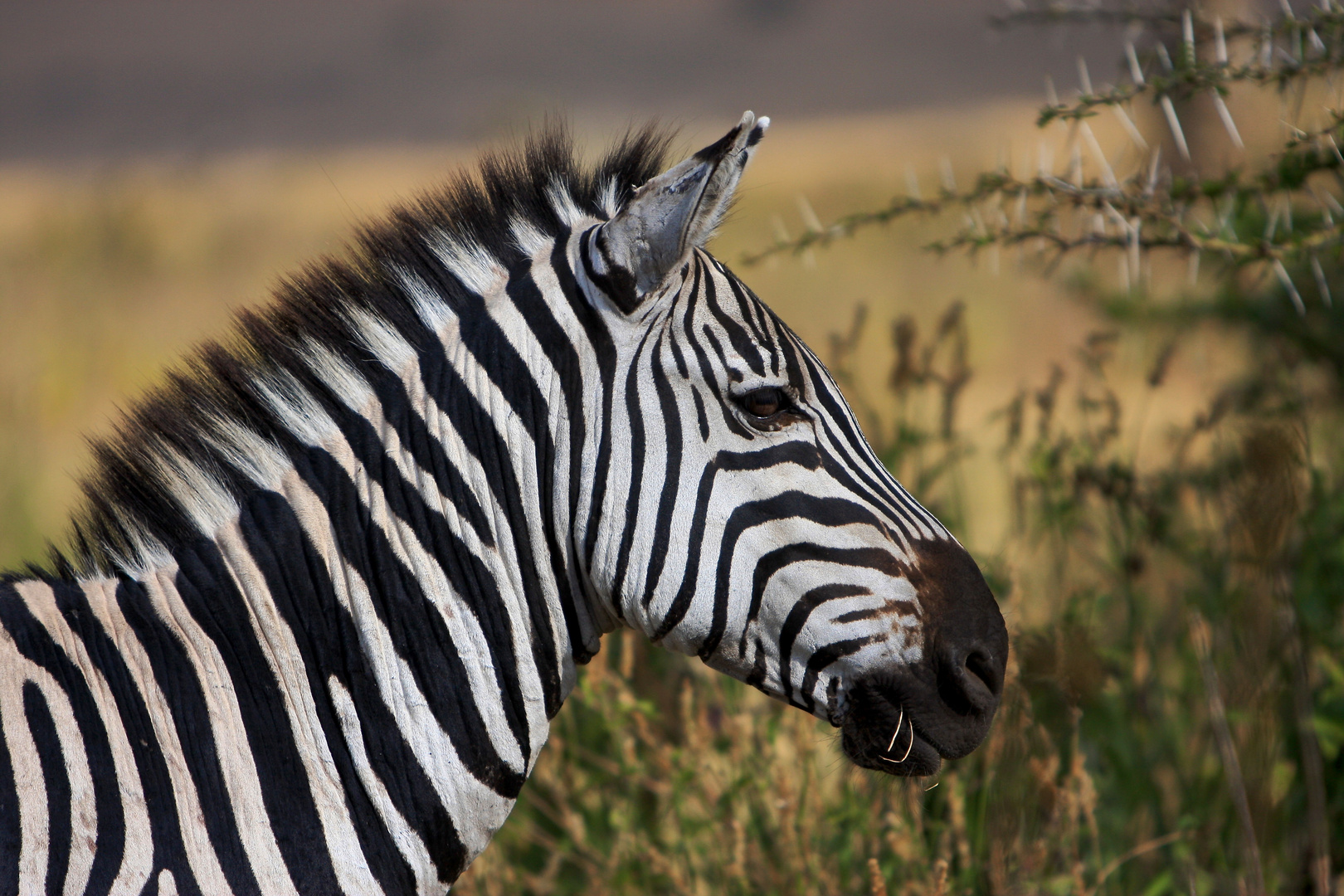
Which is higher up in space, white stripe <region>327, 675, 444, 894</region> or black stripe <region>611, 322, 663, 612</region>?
black stripe <region>611, 322, 663, 612</region>

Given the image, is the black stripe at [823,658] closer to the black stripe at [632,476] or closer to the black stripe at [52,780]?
the black stripe at [632,476]

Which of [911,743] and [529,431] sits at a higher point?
[529,431]

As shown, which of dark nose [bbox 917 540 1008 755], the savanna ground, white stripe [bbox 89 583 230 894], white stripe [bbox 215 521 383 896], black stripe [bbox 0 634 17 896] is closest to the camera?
black stripe [bbox 0 634 17 896]

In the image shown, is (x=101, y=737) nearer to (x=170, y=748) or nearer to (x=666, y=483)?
(x=170, y=748)

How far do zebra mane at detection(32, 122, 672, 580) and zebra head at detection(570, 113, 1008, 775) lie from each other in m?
0.29

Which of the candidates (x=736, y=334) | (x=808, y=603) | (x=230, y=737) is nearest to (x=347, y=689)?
(x=230, y=737)

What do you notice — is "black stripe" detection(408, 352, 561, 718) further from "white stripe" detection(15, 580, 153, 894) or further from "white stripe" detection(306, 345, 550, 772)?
"white stripe" detection(15, 580, 153, 894)

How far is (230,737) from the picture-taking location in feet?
5.80

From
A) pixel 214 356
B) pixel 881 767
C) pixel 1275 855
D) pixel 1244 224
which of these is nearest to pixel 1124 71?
pixel 1244 224

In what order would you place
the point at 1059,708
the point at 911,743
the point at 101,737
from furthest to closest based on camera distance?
the point at 1059,708, the point at 911,743, the point at 101,737

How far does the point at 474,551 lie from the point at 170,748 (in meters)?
0.65

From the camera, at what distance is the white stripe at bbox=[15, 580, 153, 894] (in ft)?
5.30

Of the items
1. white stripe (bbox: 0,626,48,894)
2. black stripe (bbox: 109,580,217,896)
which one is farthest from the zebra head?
white stripe (bbox: 0,626,48,894)

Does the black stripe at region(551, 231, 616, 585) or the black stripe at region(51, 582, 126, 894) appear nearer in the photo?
the black stripe at region(51, 582, 126, 894)
